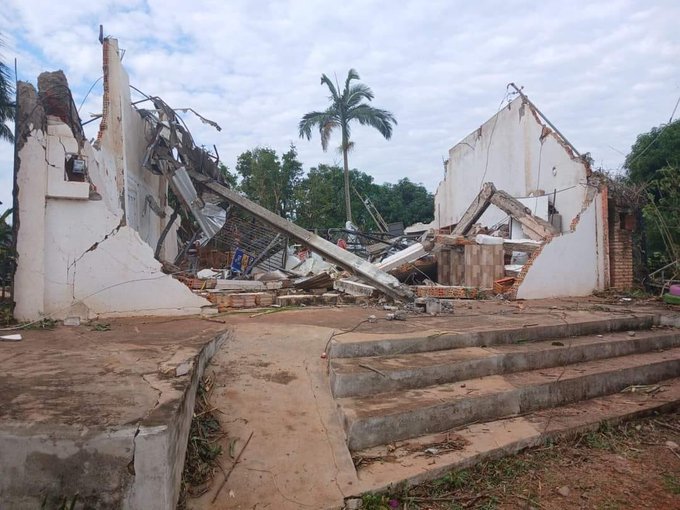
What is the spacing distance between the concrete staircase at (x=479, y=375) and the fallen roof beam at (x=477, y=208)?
16.5 ft

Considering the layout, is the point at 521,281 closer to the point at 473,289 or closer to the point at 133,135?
the point at 473,289

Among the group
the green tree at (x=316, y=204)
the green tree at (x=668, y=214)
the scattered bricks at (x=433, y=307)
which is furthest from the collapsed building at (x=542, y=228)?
the green tree at (x=316, y=204)

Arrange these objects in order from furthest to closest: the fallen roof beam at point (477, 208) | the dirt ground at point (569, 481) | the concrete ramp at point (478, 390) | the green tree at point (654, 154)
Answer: the green tree at point (654, 154)
the fallen roof beam at point (477, 208)
the concrete ramp at point (478, 390)
the dirt ground at point (569, 481)

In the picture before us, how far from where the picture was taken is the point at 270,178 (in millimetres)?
20031

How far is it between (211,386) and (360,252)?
9330 millimetres

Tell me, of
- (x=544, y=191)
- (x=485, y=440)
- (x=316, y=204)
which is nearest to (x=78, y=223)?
(x=485, y=440)

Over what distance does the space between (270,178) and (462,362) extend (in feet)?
55.2

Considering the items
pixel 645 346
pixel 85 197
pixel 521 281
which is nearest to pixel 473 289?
pixel 521 281

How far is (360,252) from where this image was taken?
1295 centimetres

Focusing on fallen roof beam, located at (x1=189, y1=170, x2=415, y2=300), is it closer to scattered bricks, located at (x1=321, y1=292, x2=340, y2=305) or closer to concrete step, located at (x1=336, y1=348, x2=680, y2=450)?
scattered bricks, located at (x1=321, y1=292, x2=340, y2=305)

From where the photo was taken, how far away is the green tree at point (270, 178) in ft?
65.2

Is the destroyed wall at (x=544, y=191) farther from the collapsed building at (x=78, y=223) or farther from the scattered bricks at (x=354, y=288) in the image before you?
the collapsed building at (x=78, y=223)

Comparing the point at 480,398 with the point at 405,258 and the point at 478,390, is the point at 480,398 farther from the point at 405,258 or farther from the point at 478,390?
the point at 405,258

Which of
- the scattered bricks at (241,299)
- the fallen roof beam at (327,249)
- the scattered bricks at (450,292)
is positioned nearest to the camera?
the scattered bricks at (241,299)
